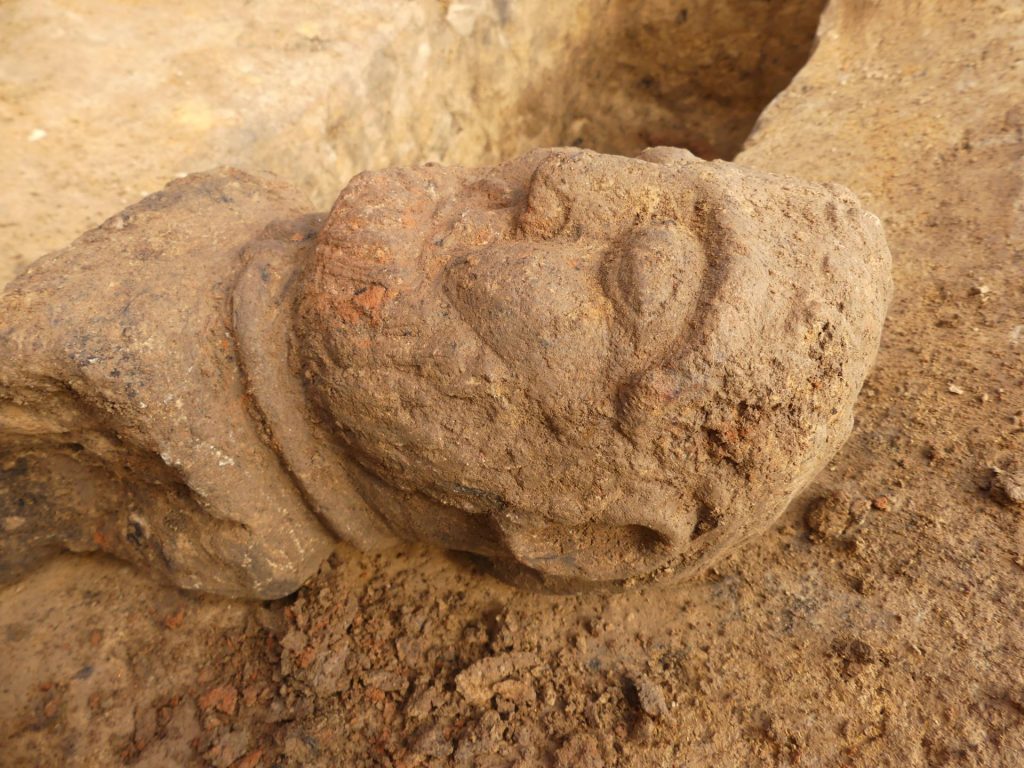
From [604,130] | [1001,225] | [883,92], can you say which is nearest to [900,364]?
[1001,225]

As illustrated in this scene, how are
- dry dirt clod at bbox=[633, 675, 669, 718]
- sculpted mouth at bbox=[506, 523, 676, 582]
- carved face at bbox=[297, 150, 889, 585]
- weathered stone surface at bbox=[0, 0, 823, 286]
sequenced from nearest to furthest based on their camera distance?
carved face at bbox=[297, 150, 889, 585], sculpted mouth at bbox=[506, 523, 676, 582], dry dirt clod at bbox=[633, 675, 669, 718], weathered stone surface at bbox=[0, 0, 823, 286]

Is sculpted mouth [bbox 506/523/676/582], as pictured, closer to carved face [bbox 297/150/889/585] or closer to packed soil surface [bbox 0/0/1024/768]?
carved face [bbox 297/150/889/585]

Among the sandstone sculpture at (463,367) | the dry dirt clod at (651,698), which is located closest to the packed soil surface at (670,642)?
the dry dirt clod at (651,698)

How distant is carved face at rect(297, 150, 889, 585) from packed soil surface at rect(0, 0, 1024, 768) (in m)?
0.35

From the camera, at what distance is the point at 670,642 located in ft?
5.99

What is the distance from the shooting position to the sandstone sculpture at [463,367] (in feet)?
4.44

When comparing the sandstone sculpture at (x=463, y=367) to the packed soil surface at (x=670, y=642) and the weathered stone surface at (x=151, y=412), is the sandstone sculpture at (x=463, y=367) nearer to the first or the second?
the weathered stone surface at (x=151, y=412)

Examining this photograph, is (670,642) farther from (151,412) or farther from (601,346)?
(151,412)

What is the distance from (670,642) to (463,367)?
966 millimetres

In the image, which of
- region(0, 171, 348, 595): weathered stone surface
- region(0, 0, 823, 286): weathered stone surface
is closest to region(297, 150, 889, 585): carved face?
region(0, 171, 348, 595): weathered stone surface

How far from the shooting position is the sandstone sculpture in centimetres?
135

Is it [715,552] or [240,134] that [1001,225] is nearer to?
[715,552]

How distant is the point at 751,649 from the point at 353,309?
4.20 ft

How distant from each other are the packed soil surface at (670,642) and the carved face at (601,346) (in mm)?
346
